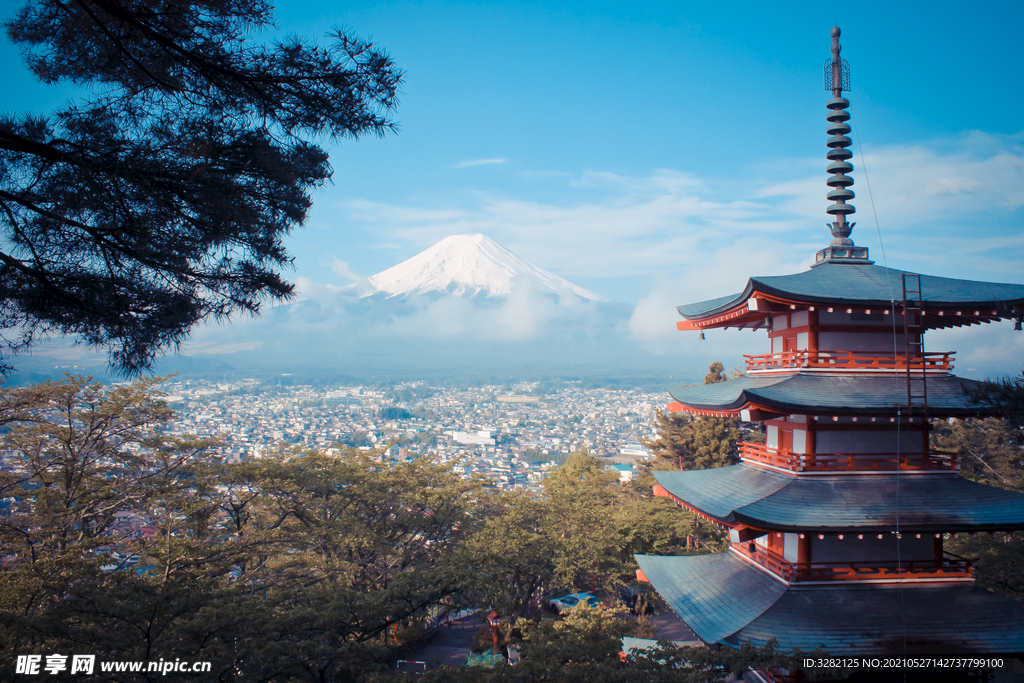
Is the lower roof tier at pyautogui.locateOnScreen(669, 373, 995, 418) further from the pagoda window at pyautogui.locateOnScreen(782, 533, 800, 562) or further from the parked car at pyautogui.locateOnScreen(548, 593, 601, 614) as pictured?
the parked car at pyautogui.locateOnScreen(548, 593, 601, 614)

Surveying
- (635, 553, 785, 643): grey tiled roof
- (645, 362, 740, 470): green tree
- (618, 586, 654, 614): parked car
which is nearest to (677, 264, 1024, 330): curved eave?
(635, 553, 785, 643): grey tiled roof

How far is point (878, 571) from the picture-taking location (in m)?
6.55

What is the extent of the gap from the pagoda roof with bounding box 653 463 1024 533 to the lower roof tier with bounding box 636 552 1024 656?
0.94 meters

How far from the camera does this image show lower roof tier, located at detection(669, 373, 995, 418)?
6.34 metres

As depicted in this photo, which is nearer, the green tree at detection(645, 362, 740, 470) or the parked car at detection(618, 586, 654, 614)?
the parked car at detection(618, 586, 654, 614)

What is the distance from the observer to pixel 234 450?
2769 cm

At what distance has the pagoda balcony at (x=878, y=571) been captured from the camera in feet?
21.4

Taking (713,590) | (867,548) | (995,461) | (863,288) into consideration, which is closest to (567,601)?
(713,590)

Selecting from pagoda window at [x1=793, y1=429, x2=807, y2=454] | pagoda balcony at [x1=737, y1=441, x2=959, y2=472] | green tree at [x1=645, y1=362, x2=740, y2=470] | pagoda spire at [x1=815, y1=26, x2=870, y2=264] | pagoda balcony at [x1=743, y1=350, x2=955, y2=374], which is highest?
pagoda spire at [x1=815, y1=26, x2=870, y2=264]

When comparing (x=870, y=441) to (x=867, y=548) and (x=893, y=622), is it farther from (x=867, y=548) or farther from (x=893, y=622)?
(x=893, y=622)

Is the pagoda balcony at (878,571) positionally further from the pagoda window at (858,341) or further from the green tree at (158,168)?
the green tree at (158,168)

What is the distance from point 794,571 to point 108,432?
12.3 meters

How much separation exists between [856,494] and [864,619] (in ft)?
4.66

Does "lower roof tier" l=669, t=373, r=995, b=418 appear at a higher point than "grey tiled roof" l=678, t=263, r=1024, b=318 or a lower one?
lower
